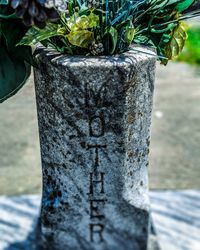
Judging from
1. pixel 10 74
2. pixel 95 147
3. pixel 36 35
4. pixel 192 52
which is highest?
pixel 36 35

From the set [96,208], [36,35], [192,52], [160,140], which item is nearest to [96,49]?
[36,35]

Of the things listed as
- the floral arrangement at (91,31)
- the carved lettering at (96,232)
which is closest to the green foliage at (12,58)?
the floral arrangement at (91,31)

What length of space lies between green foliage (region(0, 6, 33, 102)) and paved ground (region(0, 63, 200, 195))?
26.2 inches

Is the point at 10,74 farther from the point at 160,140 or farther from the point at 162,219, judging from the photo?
the point at 160,140

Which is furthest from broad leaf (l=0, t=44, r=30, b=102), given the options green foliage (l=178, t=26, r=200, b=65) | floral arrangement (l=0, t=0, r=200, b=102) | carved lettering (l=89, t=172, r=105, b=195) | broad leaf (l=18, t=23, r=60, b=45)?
green foliage (l=178, t=26, r=200, b=65)

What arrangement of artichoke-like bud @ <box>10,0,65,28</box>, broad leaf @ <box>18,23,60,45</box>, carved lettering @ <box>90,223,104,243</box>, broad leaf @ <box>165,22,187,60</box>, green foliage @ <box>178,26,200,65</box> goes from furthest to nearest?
green foliage @ <box>178,26,200,65</box>
carved lettering @ <box>90,223,104,243</box>
broad leaf @ <box>165,22,187,60</box>
broad leaf @ <box>18,23,60,45</box>
artichoke-like bud @ <box>10,0,65,28</box>

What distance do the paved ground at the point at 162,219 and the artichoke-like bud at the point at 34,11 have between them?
0.93 metres

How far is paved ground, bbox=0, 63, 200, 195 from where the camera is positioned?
2.26 m

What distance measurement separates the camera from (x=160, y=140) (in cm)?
265

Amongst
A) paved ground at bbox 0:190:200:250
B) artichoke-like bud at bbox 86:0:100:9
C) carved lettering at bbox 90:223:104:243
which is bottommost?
paved ground at bbox 0:190:200:250

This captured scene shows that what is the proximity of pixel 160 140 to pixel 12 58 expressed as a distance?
62.1 inches

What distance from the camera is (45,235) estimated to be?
55.4 inches

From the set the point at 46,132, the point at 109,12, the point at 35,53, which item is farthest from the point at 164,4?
the point at 46,132

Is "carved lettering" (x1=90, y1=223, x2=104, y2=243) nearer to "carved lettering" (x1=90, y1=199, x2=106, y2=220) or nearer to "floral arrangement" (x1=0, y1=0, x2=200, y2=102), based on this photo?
"carved lettering" (x1=90, y1=199, x2=106, y2=220)
